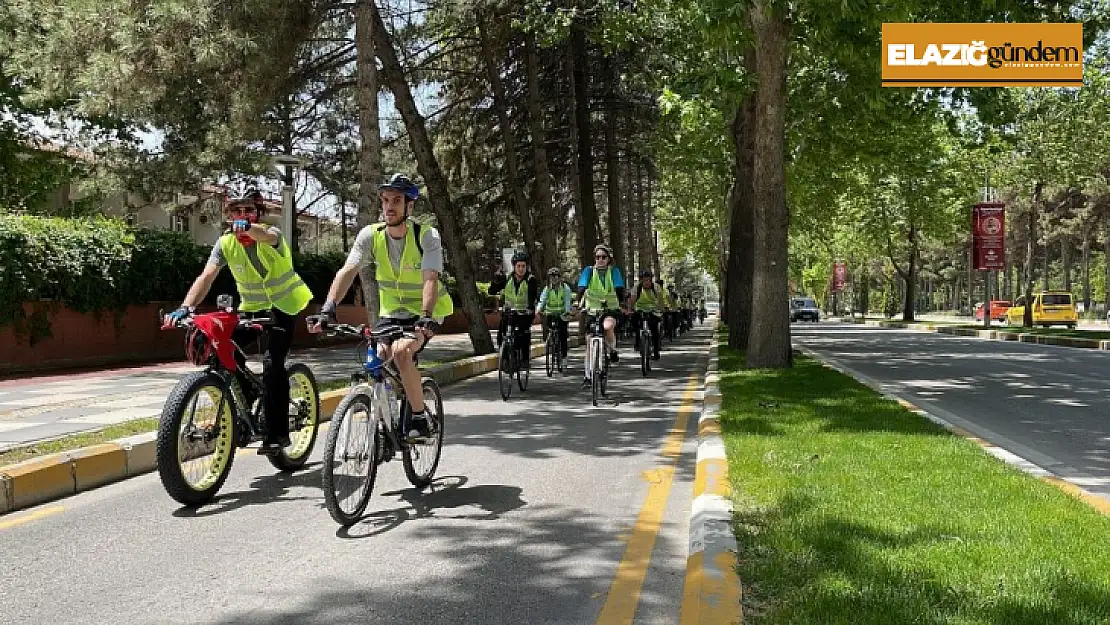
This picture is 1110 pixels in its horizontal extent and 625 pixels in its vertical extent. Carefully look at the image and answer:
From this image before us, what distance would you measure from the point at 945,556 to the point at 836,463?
2.40 m

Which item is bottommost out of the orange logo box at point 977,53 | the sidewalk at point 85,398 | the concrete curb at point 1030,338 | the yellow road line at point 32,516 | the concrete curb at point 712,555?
the concrete curb at point 1030,338

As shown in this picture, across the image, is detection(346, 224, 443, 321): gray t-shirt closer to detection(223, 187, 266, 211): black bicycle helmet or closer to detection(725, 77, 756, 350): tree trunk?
detection(223, 187, 266, 211): black bicycle helmet

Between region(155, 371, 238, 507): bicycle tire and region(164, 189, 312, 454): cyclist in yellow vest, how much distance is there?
317 mm

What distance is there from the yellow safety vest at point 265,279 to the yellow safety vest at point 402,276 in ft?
3.15

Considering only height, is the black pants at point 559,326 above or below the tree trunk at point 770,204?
→ below

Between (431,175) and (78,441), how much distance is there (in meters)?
12.2

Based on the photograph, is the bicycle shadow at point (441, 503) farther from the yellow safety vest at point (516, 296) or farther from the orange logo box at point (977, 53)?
the orange logo box at point (977, 53)

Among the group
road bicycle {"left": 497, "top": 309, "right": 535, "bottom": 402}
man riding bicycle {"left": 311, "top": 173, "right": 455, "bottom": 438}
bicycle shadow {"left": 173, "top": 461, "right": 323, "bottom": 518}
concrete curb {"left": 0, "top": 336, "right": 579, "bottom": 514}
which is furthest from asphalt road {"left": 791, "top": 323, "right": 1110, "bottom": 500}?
concrete curb {"left": 0, "top": 336, "right": 579, "bottom": 514}

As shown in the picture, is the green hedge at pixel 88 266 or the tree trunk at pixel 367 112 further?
the green hedge at pixel 88 266

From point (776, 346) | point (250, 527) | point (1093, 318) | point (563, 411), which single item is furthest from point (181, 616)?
point (1093, 318)

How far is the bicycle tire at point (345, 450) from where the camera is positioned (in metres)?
5.27

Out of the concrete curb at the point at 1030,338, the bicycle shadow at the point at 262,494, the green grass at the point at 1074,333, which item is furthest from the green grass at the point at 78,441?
the green grass at the point at 1074,333

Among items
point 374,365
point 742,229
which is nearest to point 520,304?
point 374,365

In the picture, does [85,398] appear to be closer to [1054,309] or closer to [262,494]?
[262,494]
